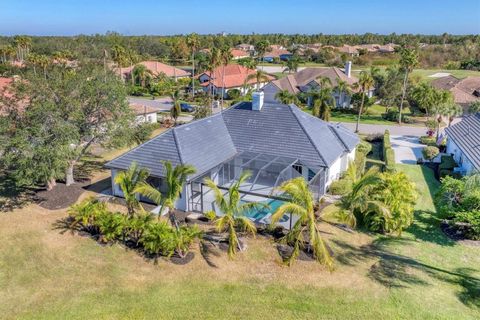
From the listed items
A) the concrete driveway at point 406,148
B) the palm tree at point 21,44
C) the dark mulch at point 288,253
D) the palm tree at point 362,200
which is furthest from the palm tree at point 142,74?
the dark mulch at point 288,253

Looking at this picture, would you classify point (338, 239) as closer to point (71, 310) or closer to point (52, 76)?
point (71, 310)

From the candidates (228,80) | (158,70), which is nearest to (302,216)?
(228,80)

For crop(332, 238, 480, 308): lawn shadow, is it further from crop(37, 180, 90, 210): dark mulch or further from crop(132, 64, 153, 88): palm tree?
crop(132, 64, 153, 88): palm tree

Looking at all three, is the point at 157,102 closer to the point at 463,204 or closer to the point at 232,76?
the point at 232,76

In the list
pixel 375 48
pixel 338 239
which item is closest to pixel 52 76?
pixel 338 239

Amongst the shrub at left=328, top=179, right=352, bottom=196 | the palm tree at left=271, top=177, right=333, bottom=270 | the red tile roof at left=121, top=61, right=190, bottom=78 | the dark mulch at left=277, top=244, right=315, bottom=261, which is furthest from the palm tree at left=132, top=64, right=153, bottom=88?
the palm tree at left=271, top=177, right=333, bottom=270
